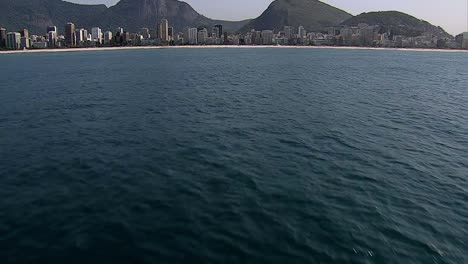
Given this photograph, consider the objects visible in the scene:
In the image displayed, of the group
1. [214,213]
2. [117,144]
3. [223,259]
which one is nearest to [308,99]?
[117,144]

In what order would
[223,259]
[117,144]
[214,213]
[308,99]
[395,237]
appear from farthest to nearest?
[308,99]
[117,144]
[214,213]
[395,237]
[223,259]

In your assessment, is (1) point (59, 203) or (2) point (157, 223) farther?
(1) point (59, 203)

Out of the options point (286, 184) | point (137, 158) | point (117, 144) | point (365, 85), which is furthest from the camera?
point (365, 85)

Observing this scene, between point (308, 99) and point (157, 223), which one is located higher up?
point (308, 99)

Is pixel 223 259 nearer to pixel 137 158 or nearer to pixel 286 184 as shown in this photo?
pixel 286 184

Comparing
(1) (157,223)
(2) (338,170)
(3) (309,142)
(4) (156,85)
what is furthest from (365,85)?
(1) (157,223)

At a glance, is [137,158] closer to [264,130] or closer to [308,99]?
[264,130]
